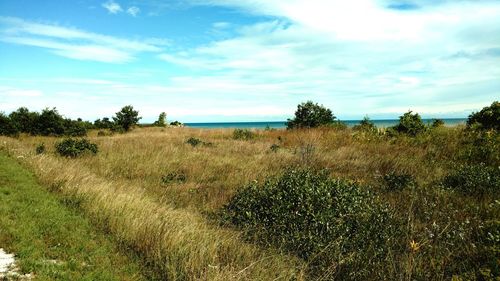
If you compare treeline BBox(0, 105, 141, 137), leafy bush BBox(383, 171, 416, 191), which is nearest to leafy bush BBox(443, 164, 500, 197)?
leafy bush BBox(383, 171, 416, 191)

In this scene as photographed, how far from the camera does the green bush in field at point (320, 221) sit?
20.0ft

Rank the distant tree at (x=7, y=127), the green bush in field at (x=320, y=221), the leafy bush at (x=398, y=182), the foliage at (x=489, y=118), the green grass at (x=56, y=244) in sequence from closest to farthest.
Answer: the green grass at (x=56, y=244), the green bush in field at (x=320, y=221), the leafy bush at (x=398, y=182), the foliage at (x=489, y=118), the distant tree at (x=7, y=127)

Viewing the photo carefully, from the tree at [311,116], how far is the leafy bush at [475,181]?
18.9 metres

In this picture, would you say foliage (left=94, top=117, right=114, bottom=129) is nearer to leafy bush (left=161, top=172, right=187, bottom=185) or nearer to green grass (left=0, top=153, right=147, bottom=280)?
leafy bush (left=161, top=172, right=187, bottom=185)

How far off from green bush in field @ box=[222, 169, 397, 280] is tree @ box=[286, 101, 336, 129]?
20821mm

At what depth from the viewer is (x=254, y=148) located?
20.5 metres

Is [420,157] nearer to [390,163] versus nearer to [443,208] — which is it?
[390,163]

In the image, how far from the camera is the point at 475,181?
31.5 feet

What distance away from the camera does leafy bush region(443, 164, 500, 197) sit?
920cm

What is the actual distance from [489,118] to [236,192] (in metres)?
12.8

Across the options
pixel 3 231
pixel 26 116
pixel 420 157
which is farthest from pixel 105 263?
pixel 26 116

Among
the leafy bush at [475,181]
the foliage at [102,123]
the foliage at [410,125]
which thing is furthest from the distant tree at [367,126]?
the foliage at [102,123]

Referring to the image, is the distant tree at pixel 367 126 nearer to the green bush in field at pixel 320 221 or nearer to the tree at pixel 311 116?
the tree at pixel 311 116

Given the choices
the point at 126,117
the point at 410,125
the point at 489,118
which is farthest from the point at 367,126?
the point at 126,117
